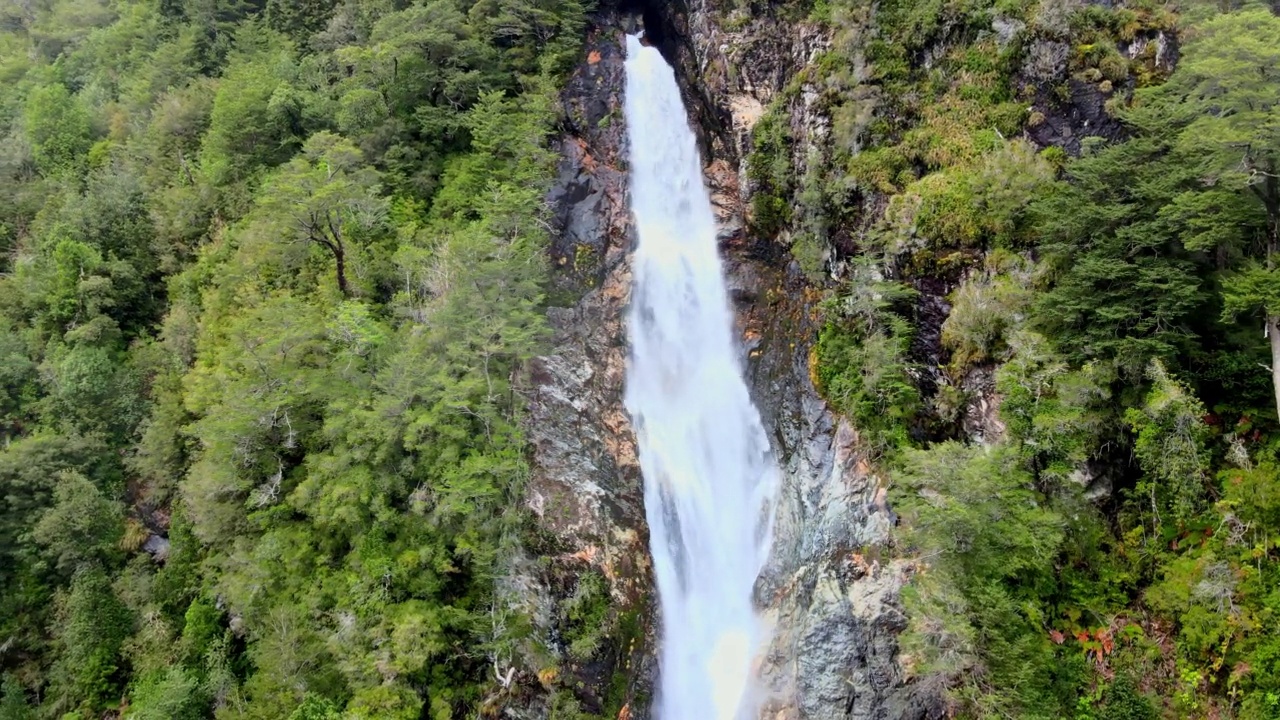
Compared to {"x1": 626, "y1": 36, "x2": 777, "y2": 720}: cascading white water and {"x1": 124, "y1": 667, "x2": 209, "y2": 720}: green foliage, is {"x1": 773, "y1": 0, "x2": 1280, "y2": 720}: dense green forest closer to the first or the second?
{"x1": 626, "y1": 36, "x2": 777, "y2": 720}: cascading white water

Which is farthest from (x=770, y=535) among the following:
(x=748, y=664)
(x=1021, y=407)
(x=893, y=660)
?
(x=1021, y=407)

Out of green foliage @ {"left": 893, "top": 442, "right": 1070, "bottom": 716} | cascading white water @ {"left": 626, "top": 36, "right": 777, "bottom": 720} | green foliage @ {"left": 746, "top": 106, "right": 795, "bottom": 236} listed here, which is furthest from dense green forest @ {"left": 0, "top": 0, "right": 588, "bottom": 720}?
green foliage @ {"left": 893, "top": 442, "right": 1070, "bottom": 716}

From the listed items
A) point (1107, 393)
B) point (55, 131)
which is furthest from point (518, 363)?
point (55, 131)

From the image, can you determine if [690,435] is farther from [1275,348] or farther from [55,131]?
[55,131]

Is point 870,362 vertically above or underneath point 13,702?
above

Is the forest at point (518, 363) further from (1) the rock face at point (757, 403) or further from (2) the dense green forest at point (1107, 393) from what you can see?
(1) the rock face at point (757, 403)

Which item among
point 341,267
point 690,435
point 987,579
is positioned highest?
point 987,579
